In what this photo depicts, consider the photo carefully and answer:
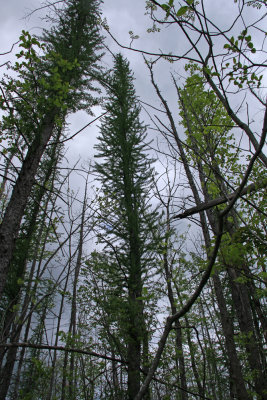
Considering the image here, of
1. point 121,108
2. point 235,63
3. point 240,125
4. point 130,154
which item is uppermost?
point 121,108

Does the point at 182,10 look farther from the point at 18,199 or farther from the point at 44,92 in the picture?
the point at 44,92

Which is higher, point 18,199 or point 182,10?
point 18,199

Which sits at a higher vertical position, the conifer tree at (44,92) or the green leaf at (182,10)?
the conifer tree at (44,92)

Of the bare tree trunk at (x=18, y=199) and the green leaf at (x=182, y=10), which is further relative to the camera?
the bare tree trunk at (x=18, y=199)

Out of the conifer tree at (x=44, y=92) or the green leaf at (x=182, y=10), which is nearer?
the green leaf at (x=182, y=10)

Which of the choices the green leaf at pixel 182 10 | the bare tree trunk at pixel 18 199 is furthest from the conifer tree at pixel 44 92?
the green leaf at pixel 182 10

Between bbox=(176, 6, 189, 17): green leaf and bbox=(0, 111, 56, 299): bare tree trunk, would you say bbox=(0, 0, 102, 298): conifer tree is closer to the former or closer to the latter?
bbox=(0, 111, 56, 299): bare tree trunk

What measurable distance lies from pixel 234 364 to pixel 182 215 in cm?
401

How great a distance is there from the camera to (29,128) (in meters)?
4.79

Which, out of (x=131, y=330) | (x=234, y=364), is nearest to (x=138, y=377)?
(x=131, y=330)

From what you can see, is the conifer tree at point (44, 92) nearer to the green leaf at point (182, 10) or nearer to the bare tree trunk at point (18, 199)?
the bare tree trunk at point (18, 199)

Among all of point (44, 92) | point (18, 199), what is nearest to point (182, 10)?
point (18, 199)

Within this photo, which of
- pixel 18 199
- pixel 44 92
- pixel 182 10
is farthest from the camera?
pixel 44 92

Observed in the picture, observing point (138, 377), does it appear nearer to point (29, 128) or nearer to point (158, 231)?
point (158, 231)
